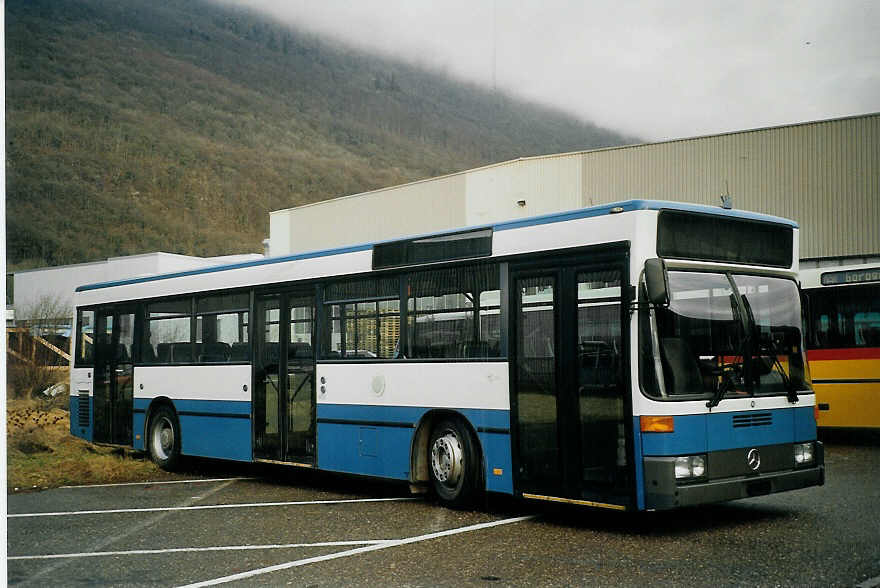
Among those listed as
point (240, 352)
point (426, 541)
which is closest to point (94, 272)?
point (240, 352)

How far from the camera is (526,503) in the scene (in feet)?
34.1

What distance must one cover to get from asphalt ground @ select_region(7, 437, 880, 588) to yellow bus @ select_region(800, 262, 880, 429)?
427 cm

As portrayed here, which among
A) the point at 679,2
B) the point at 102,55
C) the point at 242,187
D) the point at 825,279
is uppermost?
the point at 102,55

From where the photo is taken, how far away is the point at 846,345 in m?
15.9

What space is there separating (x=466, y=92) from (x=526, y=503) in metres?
137

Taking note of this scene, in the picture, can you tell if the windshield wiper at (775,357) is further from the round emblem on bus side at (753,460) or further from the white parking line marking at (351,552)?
the white parking line marking at (351,552)

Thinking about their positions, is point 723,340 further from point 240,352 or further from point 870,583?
point 240,352

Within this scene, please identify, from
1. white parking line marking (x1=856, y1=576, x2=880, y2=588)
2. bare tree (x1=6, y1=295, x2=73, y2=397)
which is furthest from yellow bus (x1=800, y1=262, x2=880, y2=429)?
bare tree (x1=6, y1=295, x2=73, y2=397)

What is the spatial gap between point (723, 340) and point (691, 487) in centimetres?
128

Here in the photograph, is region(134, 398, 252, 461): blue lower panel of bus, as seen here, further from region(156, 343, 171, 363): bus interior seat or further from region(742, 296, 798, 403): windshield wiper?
region(742, 296, 798, 403): windshield wiper

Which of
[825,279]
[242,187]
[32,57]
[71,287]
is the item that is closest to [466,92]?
[242,187]

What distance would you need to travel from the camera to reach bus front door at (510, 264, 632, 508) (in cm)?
813

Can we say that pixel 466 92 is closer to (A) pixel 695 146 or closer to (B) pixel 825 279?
(A) pixel 695 146

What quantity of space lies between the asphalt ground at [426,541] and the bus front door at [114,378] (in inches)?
145
